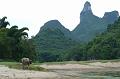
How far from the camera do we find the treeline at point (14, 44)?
59031 mm

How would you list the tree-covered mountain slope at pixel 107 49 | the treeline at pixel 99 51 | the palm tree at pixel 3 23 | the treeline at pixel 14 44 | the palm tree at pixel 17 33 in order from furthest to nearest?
the treeline at pixel 99 51, the tree-covered mountain slope at pixel 107 49, the palm tree at pixel 3 23, the palm tree at pixel 17 33, the treeline at pixel 14 44

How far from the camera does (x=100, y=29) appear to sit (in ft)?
652

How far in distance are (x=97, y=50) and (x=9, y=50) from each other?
133 ft

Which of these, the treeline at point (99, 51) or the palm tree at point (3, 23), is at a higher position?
the palm tree at point (3, 23)

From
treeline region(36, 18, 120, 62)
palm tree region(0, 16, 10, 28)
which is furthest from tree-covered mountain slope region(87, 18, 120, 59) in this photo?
Result: palm tree region(0, 16, 10, 28)

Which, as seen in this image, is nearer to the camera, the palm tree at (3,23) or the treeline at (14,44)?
the treeline at (14,44)

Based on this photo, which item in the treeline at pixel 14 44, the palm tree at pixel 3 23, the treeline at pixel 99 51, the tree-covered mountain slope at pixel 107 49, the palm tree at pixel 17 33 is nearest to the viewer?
the treeline at pixel 14 44

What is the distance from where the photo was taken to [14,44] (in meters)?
61.4

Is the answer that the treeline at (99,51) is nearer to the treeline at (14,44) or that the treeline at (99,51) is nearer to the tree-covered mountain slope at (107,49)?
the tree-covered mountain slope at (107,49)

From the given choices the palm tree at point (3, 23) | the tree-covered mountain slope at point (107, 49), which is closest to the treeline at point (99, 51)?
the tree-covered mountain slope at point (107, 49)

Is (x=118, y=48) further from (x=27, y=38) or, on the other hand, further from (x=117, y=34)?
(x=27, y=38)

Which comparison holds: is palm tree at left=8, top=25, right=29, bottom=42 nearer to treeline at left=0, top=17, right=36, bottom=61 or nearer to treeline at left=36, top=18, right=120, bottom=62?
treeline at left=0, top=17, right=36, bottom=61

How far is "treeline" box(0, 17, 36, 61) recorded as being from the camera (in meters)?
59.0

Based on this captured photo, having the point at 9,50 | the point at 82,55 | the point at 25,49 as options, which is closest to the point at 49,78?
the point at 9,50
